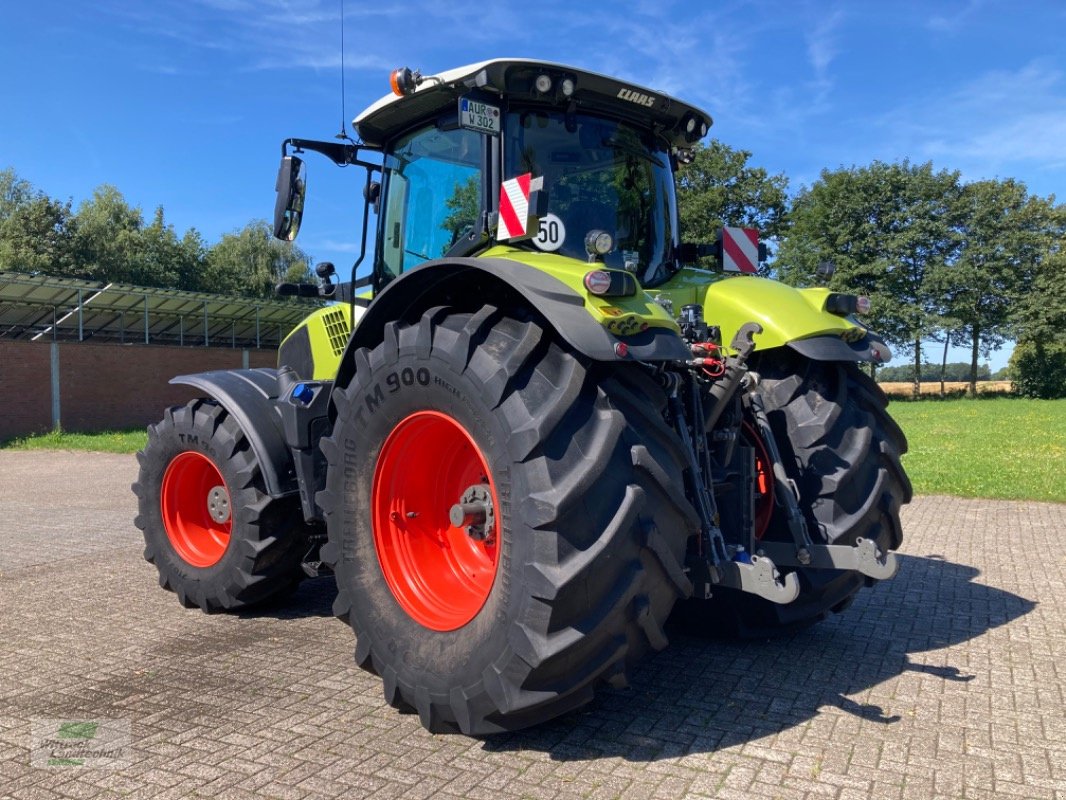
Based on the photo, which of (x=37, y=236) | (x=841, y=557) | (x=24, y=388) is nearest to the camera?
(x=841, y=557)

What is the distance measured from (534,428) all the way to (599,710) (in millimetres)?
1357

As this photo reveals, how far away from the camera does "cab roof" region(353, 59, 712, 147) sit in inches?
157

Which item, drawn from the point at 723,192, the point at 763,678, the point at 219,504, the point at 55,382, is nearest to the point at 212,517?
the point at 219,504

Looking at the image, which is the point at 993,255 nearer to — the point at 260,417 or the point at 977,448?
the point at 977,448

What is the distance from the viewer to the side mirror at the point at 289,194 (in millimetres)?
A: 4531

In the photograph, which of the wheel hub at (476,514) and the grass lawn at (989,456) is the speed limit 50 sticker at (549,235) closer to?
the wheel hub at (476,514)

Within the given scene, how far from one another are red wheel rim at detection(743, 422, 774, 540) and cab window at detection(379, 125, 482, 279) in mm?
1677

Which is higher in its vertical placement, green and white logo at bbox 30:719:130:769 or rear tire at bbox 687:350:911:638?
rear tire at bbox 687:350:911:638

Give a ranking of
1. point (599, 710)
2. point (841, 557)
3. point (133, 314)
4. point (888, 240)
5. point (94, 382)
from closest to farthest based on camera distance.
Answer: point (599, 710), point (841, 557), point (94, 382), point (133, 314), point (888, 240)

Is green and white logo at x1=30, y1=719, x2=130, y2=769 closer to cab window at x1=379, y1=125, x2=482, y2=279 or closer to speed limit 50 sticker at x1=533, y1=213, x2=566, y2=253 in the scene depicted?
cab window at x1=379, y1=125, x2=482, y2=279

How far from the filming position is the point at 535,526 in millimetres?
2908

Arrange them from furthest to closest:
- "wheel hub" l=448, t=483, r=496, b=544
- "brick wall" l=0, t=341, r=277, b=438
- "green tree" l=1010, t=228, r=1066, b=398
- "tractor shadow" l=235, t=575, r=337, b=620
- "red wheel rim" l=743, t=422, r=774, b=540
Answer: "green tree" l=1010, t=228, r=1066, b=398 → "brick wall" l=0, t=341, r=277, b=438 → "tractor shadow" l=235, t=575, r=337, b=620 → "red wheel rim" l=743, t=422, r=774, b=540 → "wheel hub" l=448, t=483, r=496, b=544

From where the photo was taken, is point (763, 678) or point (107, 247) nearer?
point (763, 678)

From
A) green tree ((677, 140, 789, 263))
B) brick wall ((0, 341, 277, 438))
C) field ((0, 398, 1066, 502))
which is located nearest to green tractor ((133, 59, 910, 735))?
field ((0, 398, 1066, 502))
